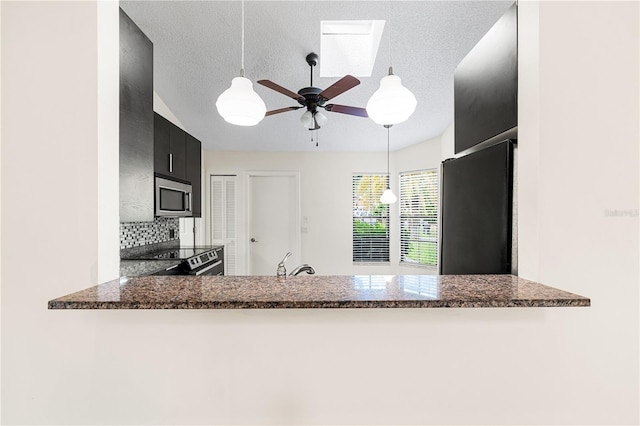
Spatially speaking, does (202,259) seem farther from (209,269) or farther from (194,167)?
(194,167)

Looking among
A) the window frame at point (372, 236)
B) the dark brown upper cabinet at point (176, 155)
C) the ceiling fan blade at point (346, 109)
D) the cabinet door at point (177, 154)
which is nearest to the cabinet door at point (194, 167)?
the dark brown upper cabinet at point (176, 155)

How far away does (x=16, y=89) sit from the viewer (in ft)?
3.35

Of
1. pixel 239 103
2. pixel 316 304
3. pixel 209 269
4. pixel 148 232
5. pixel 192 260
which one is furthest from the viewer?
pixel 148 232

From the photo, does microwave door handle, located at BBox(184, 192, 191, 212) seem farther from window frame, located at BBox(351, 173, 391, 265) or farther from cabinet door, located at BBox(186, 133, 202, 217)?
window frame, located at BBox(351, 173, 391, 265)

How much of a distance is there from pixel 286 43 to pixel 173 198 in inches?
63.9

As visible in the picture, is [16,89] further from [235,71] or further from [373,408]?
[235,71]

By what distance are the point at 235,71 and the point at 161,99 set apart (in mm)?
1125

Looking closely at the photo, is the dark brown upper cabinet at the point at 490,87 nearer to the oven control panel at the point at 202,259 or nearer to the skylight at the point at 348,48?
the skylight at the point at 348,48

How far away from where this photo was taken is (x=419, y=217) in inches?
173

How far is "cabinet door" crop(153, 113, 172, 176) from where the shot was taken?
235cm

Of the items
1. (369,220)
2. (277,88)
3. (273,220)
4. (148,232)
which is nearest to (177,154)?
(148,232)

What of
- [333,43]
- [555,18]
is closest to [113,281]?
[555,18]

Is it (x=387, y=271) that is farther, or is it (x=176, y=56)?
(x=387, y=271)

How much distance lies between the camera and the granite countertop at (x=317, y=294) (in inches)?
32.9
